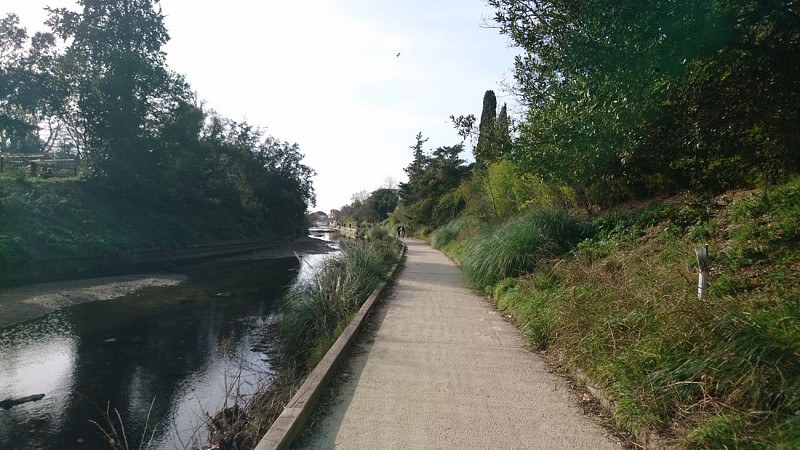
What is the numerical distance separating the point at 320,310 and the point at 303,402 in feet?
15.4

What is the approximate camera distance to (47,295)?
14234 mm

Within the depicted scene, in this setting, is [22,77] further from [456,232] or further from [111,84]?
[456,232]

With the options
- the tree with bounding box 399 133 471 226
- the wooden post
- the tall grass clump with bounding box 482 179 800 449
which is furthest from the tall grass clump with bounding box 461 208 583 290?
the tree with bounding box 399 133 471 226

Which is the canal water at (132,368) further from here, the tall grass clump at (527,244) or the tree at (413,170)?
the tree at (413,170)

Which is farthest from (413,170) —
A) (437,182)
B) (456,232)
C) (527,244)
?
(527,244)

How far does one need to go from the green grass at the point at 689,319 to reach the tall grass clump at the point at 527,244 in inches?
41.7

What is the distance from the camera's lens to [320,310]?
9016 millimetres

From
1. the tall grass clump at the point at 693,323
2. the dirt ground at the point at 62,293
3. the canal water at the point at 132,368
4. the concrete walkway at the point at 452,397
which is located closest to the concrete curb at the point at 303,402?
the concrete walkway at the point at 452,397

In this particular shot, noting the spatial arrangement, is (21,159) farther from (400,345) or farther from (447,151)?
(400,345)

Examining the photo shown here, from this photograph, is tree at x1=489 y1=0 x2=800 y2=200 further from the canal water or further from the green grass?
the canal water

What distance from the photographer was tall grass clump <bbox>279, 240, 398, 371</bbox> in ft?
25.8

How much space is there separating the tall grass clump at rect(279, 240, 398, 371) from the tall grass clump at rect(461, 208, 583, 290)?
2638mm

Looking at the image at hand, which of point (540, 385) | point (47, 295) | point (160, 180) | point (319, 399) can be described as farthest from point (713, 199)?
point (160, 180)

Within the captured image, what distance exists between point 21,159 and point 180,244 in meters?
11.4
